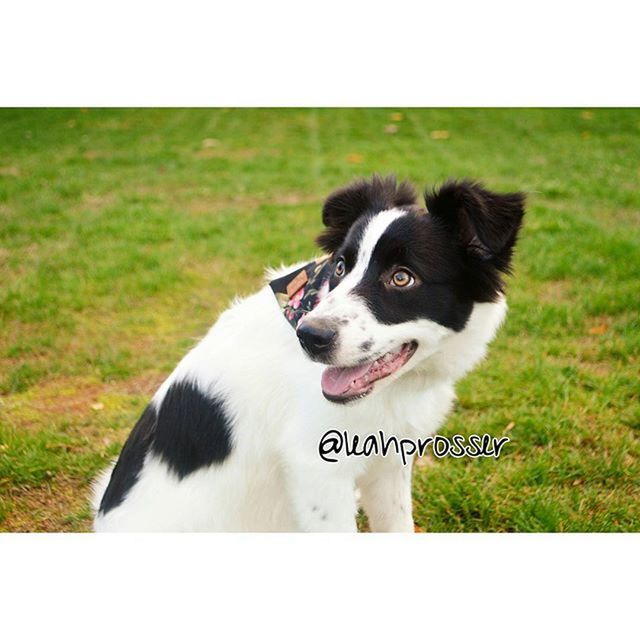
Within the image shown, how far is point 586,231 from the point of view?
5.56m

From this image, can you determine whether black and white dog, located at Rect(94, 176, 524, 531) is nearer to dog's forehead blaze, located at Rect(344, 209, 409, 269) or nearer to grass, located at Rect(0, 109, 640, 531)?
dog's forehead blaze, located at Rect(344, 209, 409, 269)

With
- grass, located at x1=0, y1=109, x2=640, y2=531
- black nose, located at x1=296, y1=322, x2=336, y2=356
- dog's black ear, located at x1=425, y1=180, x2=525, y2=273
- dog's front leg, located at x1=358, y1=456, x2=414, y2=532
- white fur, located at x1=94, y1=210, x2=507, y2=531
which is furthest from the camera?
grass, located at x1=0, y1=109, x2=640, y2=531

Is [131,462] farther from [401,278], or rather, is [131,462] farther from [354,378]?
[401,278]

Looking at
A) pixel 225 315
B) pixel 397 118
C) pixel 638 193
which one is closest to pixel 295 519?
pixel 225 315

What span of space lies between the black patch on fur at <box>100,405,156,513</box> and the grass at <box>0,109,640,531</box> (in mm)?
618

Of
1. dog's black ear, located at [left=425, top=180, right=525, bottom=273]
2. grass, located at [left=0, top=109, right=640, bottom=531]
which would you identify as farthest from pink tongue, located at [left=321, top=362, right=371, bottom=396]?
grass, located at [left=0, top=109, right=640, bottom=531]

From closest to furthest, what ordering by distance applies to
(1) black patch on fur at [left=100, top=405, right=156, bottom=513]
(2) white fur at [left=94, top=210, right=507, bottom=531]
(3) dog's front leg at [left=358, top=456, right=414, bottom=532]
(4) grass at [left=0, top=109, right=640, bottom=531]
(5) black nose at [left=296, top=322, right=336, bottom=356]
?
1. (5) black nose at [left=296, top=322, right=336, bottom=356]
2. (2) white fur at [left=94, top=210, right=507, bottom=531]
3. (1) black patch on fur at [left=100, top=405, right=156, bottom=513]
4. (3) dog's front leg at [left=358, top=456, right=414, bottom=532]
5. (4) grass at [left=0, top=109, right=640, bottom=531]

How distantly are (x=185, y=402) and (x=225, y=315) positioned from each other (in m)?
0.39

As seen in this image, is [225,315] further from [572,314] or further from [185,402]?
[572,314]

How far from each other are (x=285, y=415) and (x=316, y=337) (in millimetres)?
458

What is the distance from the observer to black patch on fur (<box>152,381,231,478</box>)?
104 inches

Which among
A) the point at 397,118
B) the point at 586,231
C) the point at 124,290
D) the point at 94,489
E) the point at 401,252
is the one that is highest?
the point at 397,118

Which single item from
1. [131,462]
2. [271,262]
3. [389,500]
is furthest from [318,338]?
[271,262]

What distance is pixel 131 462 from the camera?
2.75 metres
